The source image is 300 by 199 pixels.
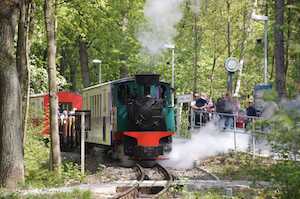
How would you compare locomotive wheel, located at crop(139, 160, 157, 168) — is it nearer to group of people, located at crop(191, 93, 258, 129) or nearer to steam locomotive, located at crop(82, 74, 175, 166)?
steam locomotive, located at crop(82, 74, 175, 166)

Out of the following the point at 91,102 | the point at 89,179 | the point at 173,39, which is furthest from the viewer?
the point at 173,39

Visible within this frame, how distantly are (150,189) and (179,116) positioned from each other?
1410 centimetres

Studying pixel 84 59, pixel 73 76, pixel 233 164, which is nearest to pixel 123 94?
pixel 233 164

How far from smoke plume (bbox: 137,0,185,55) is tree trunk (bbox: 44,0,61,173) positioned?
11.8 meters

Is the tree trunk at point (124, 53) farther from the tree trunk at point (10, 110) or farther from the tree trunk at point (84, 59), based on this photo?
the tree trunk at point (10, 110)

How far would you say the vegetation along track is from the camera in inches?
501

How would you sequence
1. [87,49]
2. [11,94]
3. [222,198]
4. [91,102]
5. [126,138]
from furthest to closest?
1. [87,49]
2. [91,102]
3. [126,138]
4. [11,94]
5. [222,198]

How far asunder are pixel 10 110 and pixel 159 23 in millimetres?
17562

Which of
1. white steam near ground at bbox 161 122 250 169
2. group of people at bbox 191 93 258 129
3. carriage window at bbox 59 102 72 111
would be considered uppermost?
carriage window at bbox 59 102 72 111

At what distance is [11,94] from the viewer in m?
14.4

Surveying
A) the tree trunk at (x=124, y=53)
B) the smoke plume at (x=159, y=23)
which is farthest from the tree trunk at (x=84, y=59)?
the smoke plume at (x=159, y=23)

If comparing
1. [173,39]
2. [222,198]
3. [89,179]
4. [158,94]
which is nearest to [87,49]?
[173,39]

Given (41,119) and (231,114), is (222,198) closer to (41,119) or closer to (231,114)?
(231,114)

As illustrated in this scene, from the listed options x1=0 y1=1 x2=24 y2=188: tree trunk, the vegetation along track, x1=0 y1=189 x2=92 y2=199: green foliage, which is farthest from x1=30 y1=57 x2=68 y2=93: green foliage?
x1=0 y1=189 x2=92 y2=199: green foliage
